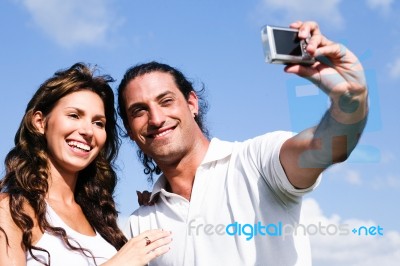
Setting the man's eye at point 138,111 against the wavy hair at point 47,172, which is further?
the man's eye at point 138,111

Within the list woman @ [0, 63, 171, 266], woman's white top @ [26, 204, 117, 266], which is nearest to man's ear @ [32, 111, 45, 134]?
woman @ [0, 63, 171, 266]

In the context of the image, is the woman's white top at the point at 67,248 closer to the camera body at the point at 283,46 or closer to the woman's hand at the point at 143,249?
the woman's hand at the point at 143,249

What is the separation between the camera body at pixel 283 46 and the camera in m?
3.27

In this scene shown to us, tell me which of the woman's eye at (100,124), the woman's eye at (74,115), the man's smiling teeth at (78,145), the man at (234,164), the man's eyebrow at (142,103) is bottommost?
the man at (234,164)

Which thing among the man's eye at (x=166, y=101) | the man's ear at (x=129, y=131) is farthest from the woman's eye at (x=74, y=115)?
the man's eye at (x=166, y=101)

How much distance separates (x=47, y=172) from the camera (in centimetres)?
553

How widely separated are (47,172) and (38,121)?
0.52 m

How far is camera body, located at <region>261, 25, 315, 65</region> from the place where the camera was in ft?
10.7

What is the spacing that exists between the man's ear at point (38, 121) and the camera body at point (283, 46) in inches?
118

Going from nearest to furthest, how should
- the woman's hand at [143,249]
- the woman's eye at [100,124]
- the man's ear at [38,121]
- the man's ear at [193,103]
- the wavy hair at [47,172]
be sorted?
the woman's hand at [143,249] → the wavy hair at [47,172] → the man's ear at [38,121] → the woman's eye at [100,124] → the man's ear at [193,103]

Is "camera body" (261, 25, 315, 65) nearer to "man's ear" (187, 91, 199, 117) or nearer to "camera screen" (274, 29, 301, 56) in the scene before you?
"camera screen" (274, 29, 301, 56)

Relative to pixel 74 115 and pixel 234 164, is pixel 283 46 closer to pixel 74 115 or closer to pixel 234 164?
pixel 234 164

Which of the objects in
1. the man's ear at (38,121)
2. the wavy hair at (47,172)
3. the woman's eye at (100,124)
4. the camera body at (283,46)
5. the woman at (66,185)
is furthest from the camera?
the woman's eye at (100,124)

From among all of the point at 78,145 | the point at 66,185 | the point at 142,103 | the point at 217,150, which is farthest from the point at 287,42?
the point at 66,185
